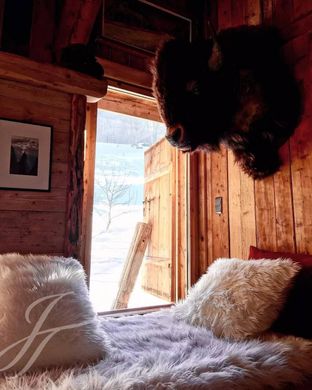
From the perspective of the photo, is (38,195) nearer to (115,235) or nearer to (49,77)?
(49,77)

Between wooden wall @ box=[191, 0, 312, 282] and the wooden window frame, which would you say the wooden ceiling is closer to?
the wooden window frame

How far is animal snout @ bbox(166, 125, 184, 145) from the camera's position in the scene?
1.90m

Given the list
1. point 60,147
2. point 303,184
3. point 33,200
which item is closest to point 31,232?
point 33,200

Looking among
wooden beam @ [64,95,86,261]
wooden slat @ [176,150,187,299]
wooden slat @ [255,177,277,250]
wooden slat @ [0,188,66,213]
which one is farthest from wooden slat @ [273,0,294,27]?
wooden slat @ [0,188,66,213]

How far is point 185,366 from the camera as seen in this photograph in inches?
39.1

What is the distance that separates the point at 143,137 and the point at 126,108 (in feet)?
2.78

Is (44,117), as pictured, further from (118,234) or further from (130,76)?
(118,234)

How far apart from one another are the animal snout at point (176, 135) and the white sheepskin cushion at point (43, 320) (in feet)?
3.54

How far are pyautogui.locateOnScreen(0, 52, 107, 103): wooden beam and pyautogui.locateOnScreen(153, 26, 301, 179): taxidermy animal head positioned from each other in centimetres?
45

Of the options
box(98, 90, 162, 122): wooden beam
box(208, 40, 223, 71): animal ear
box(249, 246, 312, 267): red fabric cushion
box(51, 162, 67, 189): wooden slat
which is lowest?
box(249, 246, 312, 267): red fabric cushion

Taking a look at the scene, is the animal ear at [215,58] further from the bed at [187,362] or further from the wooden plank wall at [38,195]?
the bed at [187,362]

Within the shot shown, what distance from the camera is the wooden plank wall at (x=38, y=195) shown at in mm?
1806

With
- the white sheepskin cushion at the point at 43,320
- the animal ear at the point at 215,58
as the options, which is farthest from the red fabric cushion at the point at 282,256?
the animal ear at the point at 215,58

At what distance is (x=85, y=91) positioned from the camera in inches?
79.6
